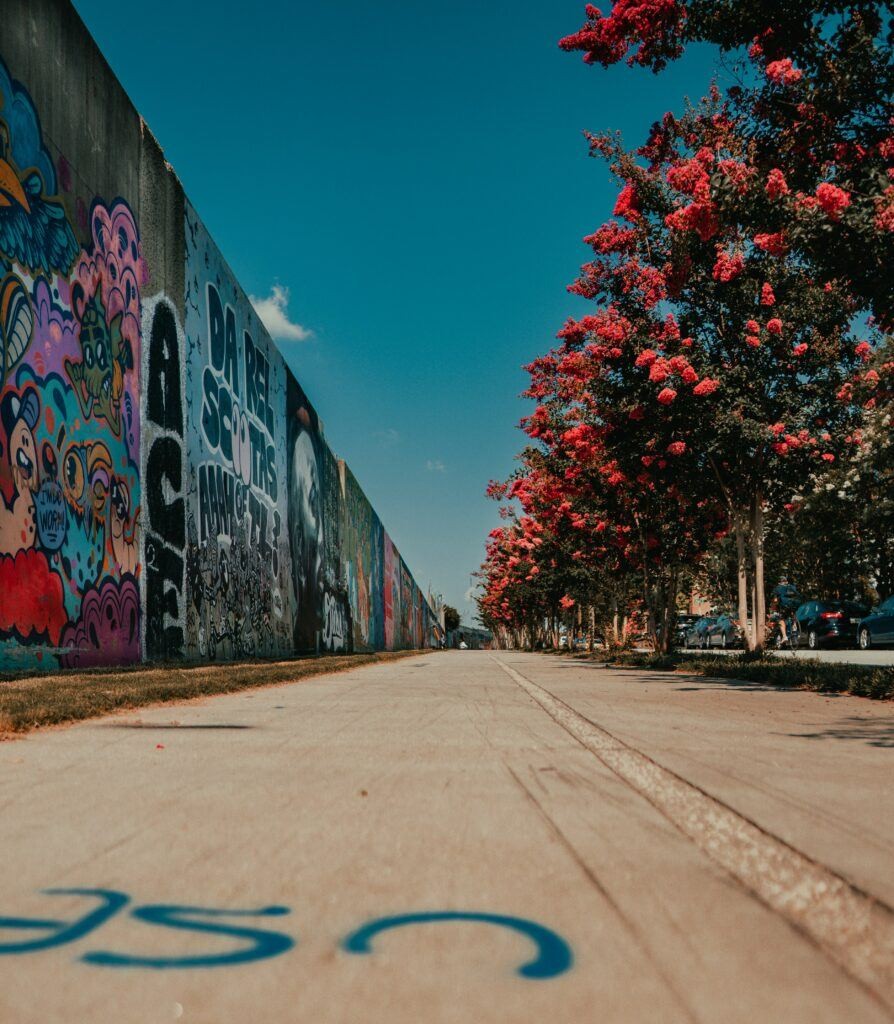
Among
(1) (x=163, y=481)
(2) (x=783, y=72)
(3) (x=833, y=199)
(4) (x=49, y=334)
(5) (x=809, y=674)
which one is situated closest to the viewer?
(3) (x=833, y=199)

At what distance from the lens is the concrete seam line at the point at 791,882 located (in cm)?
158

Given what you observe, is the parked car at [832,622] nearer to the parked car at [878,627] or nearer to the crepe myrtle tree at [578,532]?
the parked car at [878,627]

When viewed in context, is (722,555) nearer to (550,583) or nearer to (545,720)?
(550,583)

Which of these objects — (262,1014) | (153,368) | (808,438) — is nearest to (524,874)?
(262,1014)

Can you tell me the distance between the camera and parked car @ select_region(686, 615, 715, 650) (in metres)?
35.8

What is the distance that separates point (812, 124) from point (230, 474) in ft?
46.6

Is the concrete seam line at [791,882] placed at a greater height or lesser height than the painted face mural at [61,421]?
lesser

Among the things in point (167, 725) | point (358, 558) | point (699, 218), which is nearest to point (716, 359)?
point (699, 218)

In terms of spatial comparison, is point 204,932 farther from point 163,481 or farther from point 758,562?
point 163,481

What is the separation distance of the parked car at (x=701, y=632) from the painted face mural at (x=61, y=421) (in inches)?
1063

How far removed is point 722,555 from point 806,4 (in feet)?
67.7

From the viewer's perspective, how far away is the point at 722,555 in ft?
89.6

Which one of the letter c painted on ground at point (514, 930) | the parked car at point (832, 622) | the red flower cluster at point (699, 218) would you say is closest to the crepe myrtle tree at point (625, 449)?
the red flower cluster at point (699, 218)

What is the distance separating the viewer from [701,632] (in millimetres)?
36938
